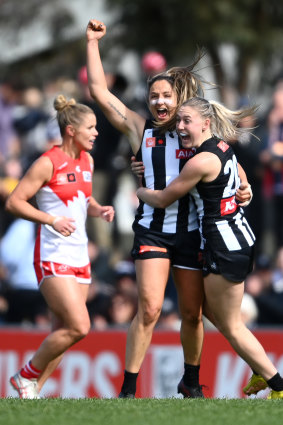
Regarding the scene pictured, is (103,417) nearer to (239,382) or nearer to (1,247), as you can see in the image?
(239,382)

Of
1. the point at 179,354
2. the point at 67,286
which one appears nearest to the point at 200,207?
the point at 67,286

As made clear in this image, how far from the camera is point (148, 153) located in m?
7.28

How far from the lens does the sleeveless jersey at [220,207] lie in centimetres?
700

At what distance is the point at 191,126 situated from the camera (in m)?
6.99

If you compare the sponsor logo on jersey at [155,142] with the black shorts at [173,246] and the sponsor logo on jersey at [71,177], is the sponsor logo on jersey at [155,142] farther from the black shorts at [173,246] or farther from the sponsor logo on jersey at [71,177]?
the sponsor logo on jersey at [71,177]

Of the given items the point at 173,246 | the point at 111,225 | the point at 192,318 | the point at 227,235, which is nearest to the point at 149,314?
the point at 192,318

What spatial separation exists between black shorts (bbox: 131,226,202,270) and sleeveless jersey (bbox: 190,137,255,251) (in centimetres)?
16

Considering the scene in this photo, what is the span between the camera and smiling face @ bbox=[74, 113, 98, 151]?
7.87 m

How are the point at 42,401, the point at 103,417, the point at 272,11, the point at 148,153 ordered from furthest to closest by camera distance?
the point at 272,11 < the point at 148,153 < the point at 42,401 < the point at 103,417

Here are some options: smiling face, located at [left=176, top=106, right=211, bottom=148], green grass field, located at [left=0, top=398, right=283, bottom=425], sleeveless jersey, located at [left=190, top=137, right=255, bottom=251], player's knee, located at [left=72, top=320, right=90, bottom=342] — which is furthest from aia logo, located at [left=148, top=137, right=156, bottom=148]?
green grass field, located at [left=0, top=398, right=283, bottom=425]

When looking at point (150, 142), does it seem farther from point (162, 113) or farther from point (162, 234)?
point (162, 234)

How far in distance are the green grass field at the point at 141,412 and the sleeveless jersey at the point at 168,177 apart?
1.23 metres

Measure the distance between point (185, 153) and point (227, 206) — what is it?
1.66 feet

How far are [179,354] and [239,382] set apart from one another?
0.69 metres
